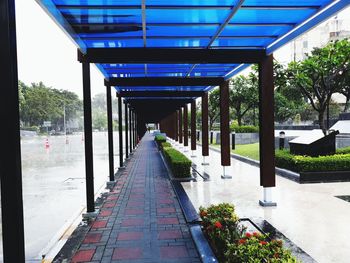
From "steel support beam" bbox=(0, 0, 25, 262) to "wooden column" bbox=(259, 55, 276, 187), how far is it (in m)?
5.54

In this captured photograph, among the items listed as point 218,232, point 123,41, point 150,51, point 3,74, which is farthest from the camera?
point 150,51

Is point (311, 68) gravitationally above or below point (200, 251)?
above

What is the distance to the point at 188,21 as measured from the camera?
17.5 feet

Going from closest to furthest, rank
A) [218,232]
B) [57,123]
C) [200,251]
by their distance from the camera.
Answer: [218,232]
[200,251]
[57,123]

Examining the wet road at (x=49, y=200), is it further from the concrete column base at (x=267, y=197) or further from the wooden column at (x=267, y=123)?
the wooden column at (x=267, y=123)

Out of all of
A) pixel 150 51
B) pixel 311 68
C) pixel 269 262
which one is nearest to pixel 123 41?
pixel 150 51

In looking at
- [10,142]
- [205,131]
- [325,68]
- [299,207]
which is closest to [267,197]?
[299,207]

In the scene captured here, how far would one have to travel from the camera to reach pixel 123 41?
6.27 meters

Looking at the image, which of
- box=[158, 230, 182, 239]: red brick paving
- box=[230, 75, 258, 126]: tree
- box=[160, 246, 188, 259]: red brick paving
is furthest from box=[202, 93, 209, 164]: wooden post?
box=[230, 75, 258, 126]: tree

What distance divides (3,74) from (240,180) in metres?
8.97

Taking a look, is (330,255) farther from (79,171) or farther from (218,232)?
(79,171)

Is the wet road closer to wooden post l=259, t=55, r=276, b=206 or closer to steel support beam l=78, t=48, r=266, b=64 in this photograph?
steel support beam l=78, t=48, r=266, b=64

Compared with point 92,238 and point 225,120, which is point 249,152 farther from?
point 92,238

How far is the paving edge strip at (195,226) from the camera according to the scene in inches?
172
